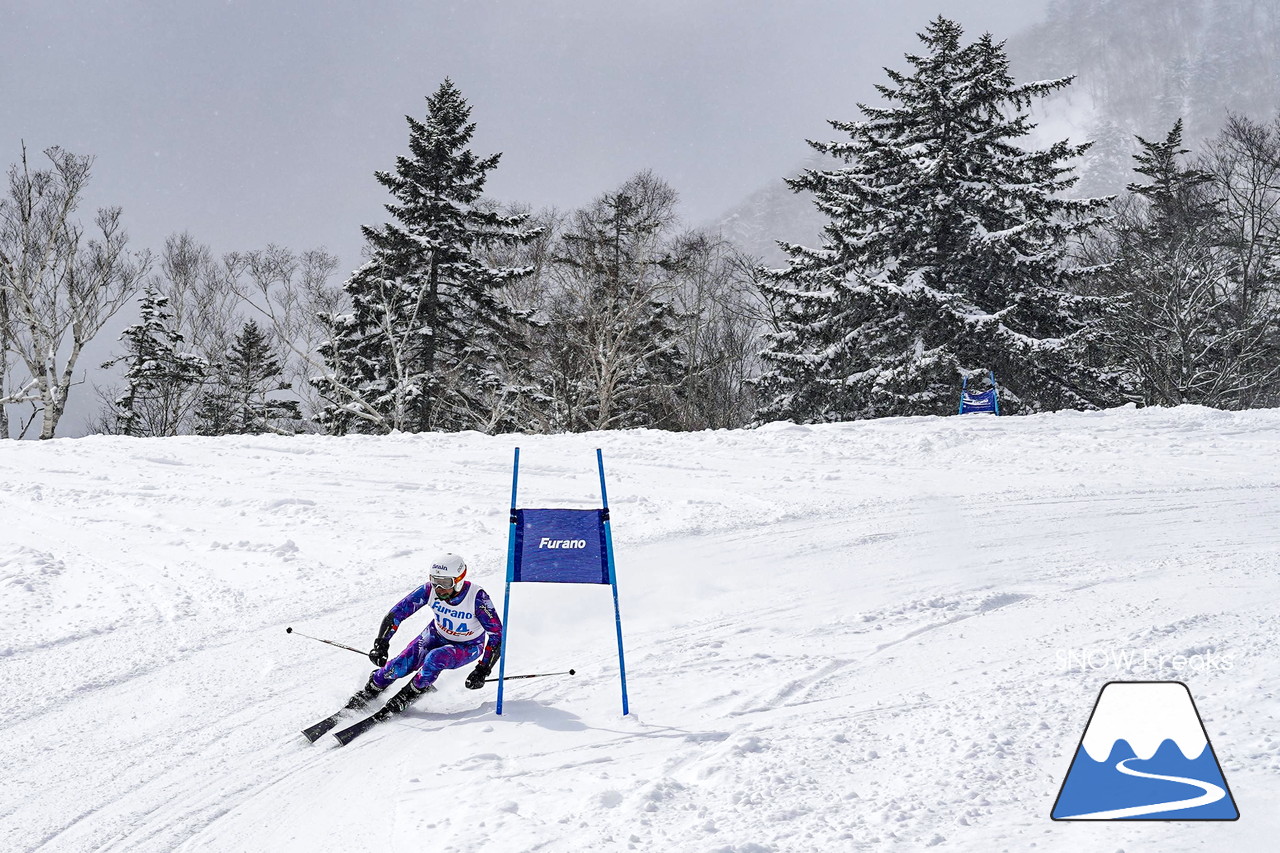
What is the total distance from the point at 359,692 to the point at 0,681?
3243mm

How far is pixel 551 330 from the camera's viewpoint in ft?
82.7

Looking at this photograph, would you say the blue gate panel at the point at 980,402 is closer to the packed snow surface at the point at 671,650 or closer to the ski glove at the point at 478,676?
the packed snow surface at the point at 671,650

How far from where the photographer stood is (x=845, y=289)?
66.7 ft

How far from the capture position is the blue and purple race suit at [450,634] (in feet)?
18.6

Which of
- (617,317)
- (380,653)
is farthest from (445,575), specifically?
(617,317)

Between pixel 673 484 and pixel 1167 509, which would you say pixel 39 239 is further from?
pixel 1167 509

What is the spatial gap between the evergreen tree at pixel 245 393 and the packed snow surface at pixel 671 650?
23.4m

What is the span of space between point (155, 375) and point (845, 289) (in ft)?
95.8

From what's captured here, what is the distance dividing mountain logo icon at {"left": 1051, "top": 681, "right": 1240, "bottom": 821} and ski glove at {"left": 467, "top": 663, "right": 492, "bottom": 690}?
3732 millimetres

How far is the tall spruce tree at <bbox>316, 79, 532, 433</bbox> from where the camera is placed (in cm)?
2305

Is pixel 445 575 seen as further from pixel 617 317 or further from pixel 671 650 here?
pixel 617 317

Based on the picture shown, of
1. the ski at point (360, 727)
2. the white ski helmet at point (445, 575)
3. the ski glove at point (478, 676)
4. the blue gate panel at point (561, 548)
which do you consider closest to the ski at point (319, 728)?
the ski at point (360, 727)

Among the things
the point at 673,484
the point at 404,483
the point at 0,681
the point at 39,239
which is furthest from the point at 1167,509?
the point at 39,239

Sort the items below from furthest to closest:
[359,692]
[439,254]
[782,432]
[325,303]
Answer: [325,303], [439,254], [782,432], [359,692]
